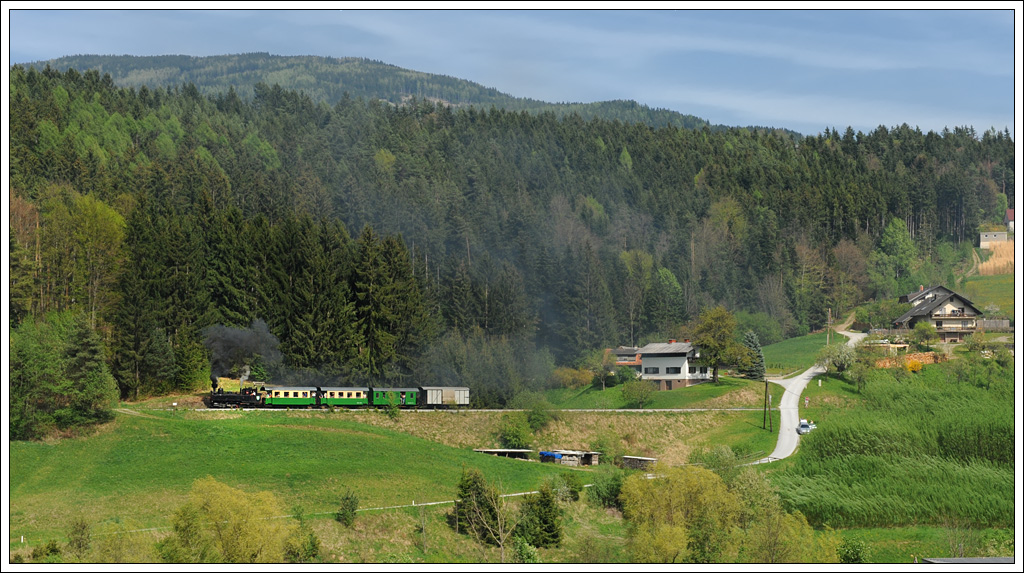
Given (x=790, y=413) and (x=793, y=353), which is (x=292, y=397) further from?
(x=793, y=353)

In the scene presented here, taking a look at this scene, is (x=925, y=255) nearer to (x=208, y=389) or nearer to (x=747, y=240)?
(x=747, y=240)

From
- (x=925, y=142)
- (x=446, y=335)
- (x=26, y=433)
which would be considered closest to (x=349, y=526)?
(x=26, y=433)

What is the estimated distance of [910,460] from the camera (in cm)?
7044

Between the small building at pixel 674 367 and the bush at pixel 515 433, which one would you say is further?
the small building at pixel 674 367

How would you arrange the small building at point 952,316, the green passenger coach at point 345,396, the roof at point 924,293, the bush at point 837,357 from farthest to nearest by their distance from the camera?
the roof at point 924,293
the small building at point 952,316
the bush at point 837,357
the green passenger coach at point 345,396

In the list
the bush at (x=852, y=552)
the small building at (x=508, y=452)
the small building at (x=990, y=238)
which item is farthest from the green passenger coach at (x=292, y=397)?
the small building at (x=990, y=238)

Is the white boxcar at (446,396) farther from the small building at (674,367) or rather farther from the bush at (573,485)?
the small building at (674,367)

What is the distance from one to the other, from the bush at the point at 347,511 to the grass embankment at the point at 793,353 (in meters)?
58.2

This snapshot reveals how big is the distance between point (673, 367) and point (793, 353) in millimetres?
23461

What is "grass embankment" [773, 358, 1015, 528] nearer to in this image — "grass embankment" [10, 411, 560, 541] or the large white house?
the large white house

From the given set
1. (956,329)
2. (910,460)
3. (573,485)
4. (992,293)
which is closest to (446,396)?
(573,485)

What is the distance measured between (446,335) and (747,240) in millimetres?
63836

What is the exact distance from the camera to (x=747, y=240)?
157 metres

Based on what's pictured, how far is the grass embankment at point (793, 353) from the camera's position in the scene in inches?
4247
